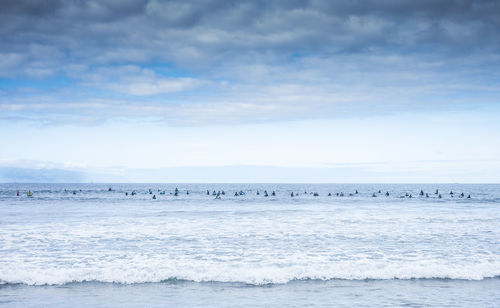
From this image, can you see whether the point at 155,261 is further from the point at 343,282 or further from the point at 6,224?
the point at 6,224

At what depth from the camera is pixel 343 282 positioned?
13602 mm

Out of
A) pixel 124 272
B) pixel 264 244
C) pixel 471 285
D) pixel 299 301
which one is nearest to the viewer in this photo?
pixel 299 301

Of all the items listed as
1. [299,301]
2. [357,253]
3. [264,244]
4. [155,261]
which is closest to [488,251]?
[357,253]

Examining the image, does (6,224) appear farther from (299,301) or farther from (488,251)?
(488,251)

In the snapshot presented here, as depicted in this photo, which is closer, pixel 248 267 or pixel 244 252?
pixel 248 267

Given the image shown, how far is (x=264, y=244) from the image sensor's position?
19906 millimetres

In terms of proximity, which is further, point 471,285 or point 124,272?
point 124,272

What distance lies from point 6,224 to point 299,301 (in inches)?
946

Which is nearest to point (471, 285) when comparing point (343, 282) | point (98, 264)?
point (343, 282)

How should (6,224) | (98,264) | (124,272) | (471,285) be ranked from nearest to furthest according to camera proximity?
1. (471,285)
2. (124,272)
3. (98,264)
4. (6,224)

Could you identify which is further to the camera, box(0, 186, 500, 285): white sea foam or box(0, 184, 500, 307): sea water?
box(0, 186, 500, 285): white sea foam

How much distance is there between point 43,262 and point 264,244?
31.8ft

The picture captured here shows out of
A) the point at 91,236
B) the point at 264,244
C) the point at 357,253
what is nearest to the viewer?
the point at 357,253

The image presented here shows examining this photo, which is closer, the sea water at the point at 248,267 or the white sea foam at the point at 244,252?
the sea water at the point at 248,267
